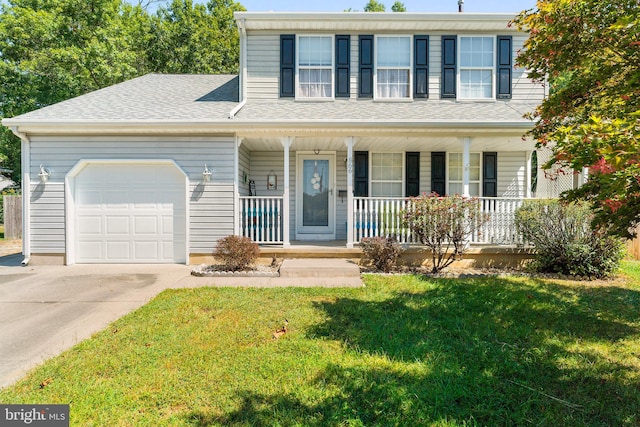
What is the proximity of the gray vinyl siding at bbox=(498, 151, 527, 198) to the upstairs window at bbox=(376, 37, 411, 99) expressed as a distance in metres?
3.23

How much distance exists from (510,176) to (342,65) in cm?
547

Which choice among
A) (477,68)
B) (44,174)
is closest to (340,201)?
(477,68)

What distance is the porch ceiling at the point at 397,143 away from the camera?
757cm

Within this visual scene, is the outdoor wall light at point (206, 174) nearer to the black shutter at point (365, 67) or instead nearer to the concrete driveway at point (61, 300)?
the concrete driveway at point (61, 300)

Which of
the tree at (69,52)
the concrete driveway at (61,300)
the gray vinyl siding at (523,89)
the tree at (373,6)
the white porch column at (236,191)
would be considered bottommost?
the concrete driveway at (61,300)

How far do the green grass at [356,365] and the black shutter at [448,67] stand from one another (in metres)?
5.91

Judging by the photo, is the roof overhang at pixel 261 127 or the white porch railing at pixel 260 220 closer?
the roof overhang at pixel 261 127

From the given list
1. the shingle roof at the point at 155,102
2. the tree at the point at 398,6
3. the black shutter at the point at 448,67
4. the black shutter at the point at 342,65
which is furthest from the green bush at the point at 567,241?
the tree at the point at 398,6

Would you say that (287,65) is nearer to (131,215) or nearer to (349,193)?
(349,193)

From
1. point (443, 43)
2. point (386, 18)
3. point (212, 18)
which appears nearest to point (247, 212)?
point (386, 18)

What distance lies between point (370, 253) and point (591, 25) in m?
4.67

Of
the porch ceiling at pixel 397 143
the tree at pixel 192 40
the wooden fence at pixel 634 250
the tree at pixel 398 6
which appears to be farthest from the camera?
the tree at pixel 398 6

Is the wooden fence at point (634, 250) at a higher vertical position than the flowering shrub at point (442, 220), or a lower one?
lower

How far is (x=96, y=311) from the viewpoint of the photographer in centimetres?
443
